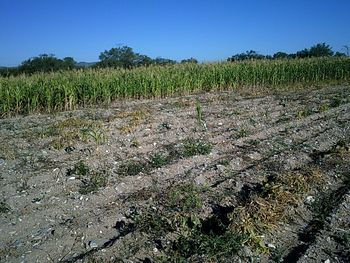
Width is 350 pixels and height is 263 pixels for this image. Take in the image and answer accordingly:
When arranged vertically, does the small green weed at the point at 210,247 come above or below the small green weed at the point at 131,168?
below

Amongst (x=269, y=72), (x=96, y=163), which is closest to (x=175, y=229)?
(x=96, y=163)

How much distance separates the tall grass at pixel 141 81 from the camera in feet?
43.1

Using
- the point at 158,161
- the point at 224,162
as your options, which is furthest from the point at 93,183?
the point at 224,162

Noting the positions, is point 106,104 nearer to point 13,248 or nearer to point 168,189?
point 168,189

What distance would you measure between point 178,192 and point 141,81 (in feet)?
37.4

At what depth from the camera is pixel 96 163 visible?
6.79m

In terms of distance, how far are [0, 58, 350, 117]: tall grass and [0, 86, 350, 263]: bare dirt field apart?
3530 millimetres

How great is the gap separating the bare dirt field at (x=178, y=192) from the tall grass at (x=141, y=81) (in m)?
3.53

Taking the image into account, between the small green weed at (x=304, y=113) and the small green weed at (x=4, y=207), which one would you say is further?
the small green weed at (x=304, y=113)

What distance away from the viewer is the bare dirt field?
386 cm

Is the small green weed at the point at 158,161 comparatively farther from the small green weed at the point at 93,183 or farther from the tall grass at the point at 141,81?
the tall grass at the point at 141,81

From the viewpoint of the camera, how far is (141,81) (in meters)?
16.1

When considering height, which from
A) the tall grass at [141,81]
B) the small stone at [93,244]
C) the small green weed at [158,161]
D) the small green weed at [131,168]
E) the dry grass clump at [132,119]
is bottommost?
the small stone at [93,244]

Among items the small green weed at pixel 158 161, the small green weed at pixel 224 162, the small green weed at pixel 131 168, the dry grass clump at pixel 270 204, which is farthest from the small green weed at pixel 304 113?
the small green weed at pixel 131 168
